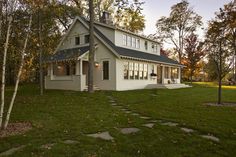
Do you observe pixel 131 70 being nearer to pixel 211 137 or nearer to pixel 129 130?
pixel 129 130

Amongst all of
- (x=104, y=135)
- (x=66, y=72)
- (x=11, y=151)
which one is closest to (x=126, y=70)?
(x=66, y=72)

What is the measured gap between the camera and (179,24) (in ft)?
126

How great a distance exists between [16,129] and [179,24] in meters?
35.5

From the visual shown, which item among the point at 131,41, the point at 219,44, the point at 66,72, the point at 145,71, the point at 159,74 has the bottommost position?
the point at 159,74

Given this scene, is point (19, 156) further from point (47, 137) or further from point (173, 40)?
point (173, 40)

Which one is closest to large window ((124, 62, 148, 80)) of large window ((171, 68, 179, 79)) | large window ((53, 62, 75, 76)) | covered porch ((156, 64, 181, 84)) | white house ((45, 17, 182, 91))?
white house ((45, 17, 182, 91))

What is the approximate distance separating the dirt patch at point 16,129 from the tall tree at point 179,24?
32782mm

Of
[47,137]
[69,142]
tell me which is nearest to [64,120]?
[47,137]

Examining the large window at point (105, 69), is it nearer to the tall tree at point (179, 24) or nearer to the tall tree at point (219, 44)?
the tall tree at point (219, 44)

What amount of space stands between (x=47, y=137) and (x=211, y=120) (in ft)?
16.5

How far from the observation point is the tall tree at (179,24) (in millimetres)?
37906

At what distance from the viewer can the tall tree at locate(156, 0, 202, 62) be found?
37.9 metres

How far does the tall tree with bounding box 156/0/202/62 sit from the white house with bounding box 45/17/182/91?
46.1 feet

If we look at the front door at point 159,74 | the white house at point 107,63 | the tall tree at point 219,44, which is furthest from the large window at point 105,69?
the tall tree at point 219,44
